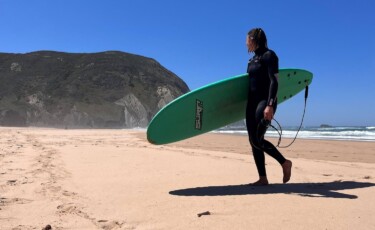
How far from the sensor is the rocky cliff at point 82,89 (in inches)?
1860

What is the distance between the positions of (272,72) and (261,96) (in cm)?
26

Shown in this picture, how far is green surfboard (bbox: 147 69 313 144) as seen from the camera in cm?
379

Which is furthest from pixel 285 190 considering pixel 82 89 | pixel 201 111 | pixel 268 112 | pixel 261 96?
pixel 82 89

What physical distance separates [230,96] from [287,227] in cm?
226

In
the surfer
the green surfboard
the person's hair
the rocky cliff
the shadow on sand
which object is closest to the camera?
the shadow on sand

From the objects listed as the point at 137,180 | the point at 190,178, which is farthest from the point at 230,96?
the point at 137,180

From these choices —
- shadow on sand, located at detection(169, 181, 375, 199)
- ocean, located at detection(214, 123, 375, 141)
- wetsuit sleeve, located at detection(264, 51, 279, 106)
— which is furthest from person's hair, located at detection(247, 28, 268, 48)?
ocean, located at detection(214, 123, 375, 141)

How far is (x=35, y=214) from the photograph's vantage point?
2.19m

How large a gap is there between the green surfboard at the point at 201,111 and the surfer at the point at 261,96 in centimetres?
38

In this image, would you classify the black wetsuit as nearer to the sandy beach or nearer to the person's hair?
the person's hair

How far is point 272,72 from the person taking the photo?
10.6 feet

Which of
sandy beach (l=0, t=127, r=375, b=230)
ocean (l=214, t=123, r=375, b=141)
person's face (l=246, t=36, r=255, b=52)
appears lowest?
ocean (l=214, t=123, r=375, b=141)

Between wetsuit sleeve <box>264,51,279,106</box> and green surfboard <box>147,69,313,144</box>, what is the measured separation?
518mm

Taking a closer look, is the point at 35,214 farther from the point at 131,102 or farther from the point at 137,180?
the point at 131,102
